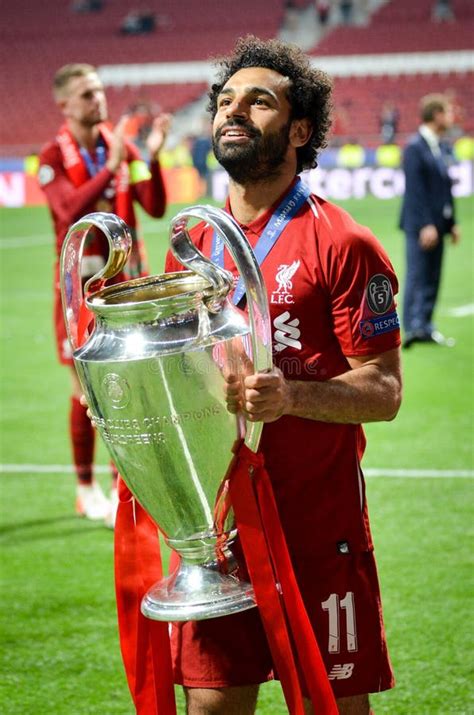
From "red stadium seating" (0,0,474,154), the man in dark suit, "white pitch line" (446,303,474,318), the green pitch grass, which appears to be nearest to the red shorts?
the green pitch grass

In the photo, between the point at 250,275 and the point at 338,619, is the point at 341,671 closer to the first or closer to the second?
the point at 338,619

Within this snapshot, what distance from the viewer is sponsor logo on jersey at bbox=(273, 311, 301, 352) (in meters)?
2.70

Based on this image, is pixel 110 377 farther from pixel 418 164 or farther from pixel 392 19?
pixel 392 19

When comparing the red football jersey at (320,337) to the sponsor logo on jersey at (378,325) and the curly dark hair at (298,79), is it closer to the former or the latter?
A: the sponsor logo on jersey at (378,325)

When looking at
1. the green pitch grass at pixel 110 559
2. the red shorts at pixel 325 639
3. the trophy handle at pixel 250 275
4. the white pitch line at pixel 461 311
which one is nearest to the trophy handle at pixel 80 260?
the trophy handle at pixel 250 275

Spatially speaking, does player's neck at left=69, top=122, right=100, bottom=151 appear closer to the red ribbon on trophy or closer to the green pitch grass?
the green pitch grass

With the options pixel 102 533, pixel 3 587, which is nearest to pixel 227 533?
pixel 3 587

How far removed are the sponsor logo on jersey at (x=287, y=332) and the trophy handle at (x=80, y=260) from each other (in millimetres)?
381

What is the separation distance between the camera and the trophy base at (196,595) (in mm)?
2342

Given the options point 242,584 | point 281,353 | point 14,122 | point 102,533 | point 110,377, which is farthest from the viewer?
point 14,122

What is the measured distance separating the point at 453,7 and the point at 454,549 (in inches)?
1516

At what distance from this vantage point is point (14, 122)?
39469 mm

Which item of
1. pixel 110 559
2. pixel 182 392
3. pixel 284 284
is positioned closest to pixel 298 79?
pixel 284 284

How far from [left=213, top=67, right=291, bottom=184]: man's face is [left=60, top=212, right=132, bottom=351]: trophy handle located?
0.33 meters
